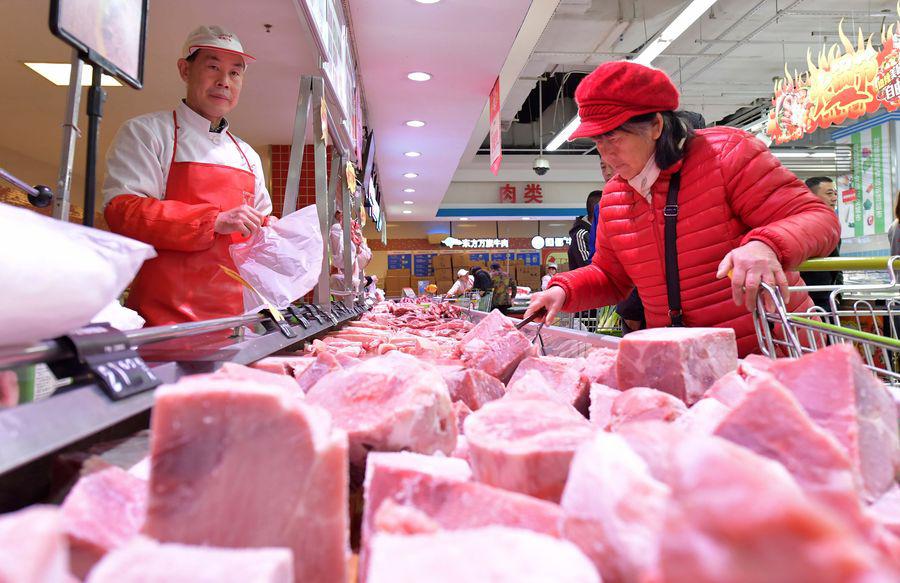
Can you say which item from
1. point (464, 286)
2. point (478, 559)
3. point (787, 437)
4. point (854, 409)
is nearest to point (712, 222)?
point (854, 409)

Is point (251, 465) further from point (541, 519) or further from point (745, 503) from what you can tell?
point (745, 503)

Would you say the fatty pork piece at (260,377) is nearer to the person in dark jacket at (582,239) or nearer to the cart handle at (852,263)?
the cart handle at (852,263)

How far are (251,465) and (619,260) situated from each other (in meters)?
2.45

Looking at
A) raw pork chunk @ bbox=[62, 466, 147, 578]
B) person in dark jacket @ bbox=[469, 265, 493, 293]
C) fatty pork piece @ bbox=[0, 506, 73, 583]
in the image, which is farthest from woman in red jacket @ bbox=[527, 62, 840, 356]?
person in dark jacket @ bbox=[469, 265, 493, 293]

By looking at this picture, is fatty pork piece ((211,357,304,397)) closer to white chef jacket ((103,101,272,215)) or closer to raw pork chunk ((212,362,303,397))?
raw pork chunk ((212,362,303,397))

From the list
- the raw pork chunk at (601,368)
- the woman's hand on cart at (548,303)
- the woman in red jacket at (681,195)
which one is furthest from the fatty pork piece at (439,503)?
the woman's hand on cart at (548,303)

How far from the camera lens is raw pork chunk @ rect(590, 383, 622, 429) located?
1102 millimetres

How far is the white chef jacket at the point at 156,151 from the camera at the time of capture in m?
2.53

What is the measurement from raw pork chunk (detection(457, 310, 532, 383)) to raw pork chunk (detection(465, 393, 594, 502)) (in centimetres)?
74

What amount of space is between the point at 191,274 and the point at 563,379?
1989 mm

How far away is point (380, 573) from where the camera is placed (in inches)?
18.4

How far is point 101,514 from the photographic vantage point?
0.60 meters

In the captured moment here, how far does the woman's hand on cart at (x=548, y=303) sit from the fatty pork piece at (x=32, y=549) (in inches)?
85.2

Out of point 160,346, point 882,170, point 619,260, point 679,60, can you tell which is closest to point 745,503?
point 160,346
